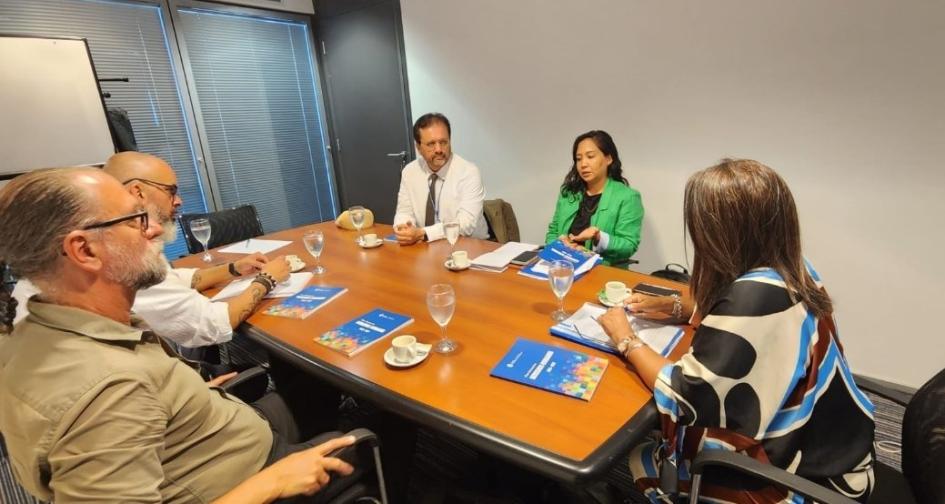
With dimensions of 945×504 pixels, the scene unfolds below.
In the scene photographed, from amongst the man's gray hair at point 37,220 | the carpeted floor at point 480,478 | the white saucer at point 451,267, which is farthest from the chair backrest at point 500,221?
the man's gray hair at point 37,220

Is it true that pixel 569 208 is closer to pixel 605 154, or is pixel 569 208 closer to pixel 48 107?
pixel 605 154

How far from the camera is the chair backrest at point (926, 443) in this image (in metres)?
0.99

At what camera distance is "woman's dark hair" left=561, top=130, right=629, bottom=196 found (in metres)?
2.50

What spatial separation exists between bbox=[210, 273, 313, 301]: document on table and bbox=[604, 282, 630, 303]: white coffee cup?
115cm

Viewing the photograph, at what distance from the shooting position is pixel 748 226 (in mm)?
1025

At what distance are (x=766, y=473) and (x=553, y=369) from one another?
0.47m

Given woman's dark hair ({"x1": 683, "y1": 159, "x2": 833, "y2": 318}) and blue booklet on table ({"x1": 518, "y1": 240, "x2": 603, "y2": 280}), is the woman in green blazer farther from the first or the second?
woman's dark hair ({"x1": 683, "y1": 159, "x2": 833, "y2": 318})

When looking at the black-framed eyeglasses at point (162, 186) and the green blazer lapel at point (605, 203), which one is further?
the green blazer lapel at point (605, 203)

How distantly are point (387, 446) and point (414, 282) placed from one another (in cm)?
62

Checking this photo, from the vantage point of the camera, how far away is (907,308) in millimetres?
2275

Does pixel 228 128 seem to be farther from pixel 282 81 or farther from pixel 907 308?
pixel 907 308

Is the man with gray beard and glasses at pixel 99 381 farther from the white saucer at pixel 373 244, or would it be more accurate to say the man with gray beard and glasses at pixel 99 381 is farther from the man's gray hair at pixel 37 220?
the white saucer at pixel 373 244

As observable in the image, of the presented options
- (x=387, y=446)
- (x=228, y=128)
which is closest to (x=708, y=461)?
(x=387, y=446)

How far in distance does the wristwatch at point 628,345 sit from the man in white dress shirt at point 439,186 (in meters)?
1.58
